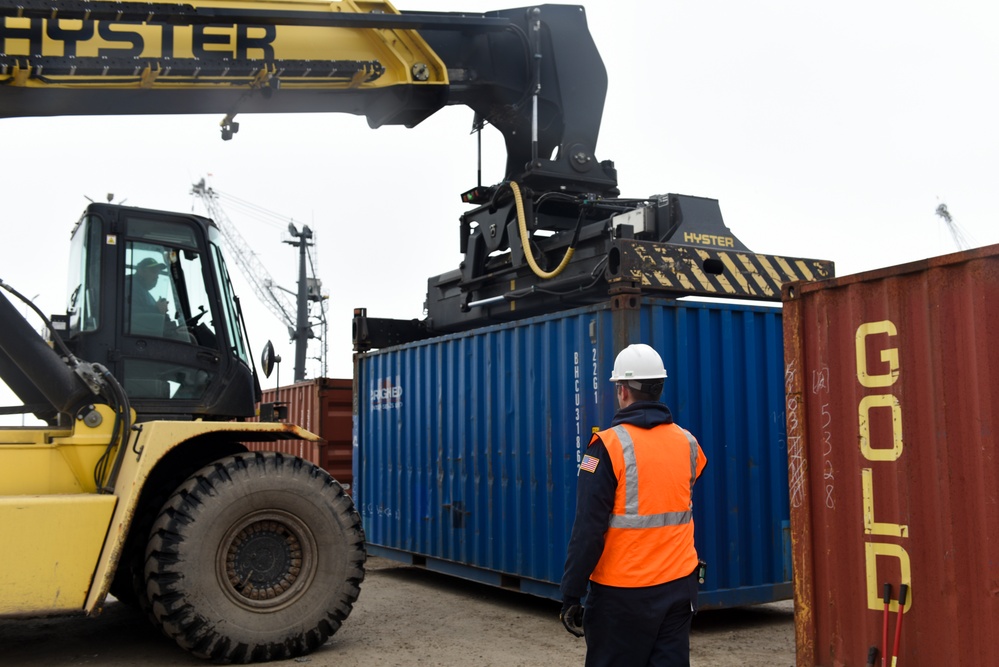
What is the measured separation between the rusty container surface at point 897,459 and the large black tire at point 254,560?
3.31 meters

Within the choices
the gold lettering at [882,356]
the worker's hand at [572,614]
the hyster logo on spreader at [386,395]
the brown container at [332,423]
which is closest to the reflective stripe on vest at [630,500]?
the worker's hand at [572,614]

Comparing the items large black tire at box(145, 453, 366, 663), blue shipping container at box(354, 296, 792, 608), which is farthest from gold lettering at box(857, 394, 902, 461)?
large black tire at box(145, 453, 366, 663)

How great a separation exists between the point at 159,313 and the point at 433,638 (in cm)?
325

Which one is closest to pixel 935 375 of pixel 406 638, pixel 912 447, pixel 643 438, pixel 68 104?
pixel 912 447

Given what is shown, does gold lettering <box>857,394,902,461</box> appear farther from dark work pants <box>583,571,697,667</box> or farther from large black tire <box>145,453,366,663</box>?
large black tire <box>145,453,366,663</box>

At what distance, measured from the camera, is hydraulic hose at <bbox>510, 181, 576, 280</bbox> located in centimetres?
897

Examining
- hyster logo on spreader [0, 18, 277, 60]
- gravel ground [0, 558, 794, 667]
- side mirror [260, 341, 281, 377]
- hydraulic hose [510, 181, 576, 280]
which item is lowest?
gravel ground [0, 558, 794, 667]

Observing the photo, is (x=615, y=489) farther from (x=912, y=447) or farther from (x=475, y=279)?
(x=475, y=279)

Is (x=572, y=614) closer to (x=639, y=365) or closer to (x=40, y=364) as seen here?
(x=639, y=365)

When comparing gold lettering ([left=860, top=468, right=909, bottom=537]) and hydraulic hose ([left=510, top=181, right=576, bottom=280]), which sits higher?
hydraulic hose ([left=510, top=181, right=576, bottom=280])

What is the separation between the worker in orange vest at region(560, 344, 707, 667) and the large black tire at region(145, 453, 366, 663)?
319 cm

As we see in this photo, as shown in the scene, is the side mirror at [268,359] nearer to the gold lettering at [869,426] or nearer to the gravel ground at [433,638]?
the gravel ground at [433,638]

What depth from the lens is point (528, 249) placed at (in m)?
9.16

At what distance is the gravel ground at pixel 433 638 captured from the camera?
6961mm
